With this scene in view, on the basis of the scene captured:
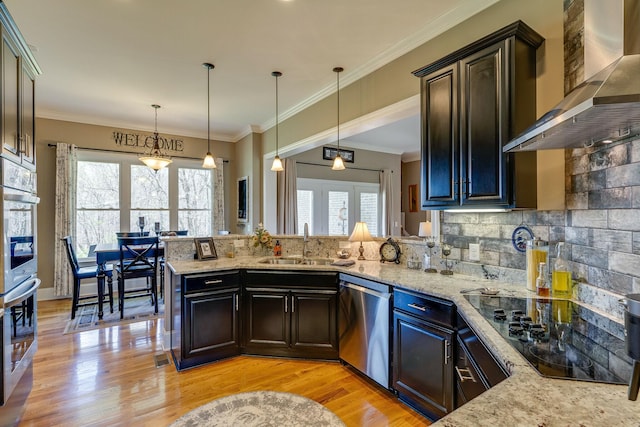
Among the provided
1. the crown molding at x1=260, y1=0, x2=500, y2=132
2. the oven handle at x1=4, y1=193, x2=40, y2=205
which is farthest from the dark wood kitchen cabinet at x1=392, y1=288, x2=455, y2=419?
the oven handle at x1=4, y1=193, x2=40, y2=205

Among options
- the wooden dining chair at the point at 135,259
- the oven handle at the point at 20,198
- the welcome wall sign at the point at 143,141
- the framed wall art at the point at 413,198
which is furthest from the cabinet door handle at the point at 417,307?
the framed wall art at the point at 413,198

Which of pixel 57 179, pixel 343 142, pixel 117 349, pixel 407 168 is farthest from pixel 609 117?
pixel 407 168

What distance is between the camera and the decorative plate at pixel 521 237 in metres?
2.17

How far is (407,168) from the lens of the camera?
8719 mm

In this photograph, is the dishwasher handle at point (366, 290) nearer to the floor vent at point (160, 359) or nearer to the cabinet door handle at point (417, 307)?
the cabinet door handle at point (417, 307)

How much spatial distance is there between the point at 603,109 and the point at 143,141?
651cm

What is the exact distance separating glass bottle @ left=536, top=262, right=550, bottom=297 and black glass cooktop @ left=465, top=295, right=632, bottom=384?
0.08 meters

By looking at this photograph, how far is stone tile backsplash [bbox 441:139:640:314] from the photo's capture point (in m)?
1.51

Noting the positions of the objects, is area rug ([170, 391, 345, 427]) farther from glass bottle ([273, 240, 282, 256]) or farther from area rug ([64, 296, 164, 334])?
area rug ([64, 296, 164, 334])

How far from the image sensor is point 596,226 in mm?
1729

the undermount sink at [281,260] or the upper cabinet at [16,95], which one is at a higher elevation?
the upper cabinet at [16,95]

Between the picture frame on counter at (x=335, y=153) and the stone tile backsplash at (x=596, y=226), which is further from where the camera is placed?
the picture frame on counter at (x=335, y=153)

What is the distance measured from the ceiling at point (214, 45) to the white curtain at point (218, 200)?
1.77m

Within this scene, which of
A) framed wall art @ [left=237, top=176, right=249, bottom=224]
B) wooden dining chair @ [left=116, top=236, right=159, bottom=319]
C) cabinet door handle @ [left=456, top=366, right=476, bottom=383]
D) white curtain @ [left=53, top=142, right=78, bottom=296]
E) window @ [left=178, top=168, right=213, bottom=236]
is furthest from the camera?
window @ [left=178, top=168, right=213, bottom=236]
